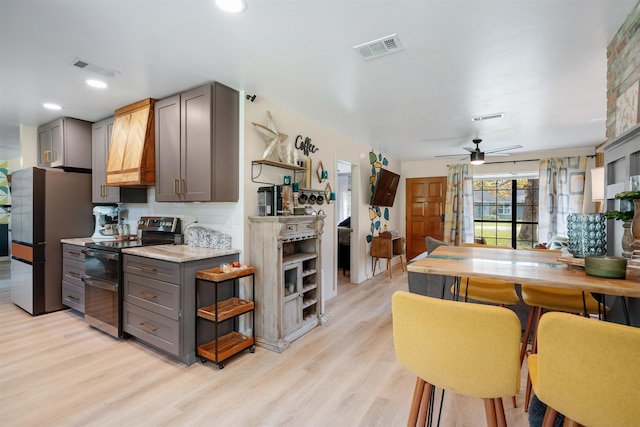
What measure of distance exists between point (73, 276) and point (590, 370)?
14.5ft

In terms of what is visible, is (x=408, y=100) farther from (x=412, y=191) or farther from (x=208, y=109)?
(x=412, y=191)

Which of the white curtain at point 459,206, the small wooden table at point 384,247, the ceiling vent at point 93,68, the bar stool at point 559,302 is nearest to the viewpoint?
the bar stool at point 559,302

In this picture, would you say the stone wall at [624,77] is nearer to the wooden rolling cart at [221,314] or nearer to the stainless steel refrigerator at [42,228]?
the wooden rolling cart at [221,314]

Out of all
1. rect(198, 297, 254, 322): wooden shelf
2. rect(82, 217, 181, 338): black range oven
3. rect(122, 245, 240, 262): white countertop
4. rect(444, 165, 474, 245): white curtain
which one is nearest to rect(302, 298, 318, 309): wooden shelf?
rect(198, 297, 254, 322): wooden shelf

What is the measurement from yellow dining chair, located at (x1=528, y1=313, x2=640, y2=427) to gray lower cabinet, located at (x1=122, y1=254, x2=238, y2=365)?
2268 millimetres

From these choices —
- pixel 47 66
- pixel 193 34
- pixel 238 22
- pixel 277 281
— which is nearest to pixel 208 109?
pixel 193 34

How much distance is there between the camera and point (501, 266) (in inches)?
57.2

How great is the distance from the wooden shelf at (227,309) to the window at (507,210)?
5.59m

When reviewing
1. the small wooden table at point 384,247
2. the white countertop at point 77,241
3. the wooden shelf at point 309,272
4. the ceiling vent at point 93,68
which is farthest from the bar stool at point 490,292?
the white countertop at point 77,241

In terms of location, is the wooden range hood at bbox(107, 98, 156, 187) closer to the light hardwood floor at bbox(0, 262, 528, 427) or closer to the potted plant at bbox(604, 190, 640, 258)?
the light hardwood floor at bbox(0, 262, 528, 427)

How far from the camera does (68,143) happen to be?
11.9ft

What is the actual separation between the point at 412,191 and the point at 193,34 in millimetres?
5835

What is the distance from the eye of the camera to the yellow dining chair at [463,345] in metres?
1.02

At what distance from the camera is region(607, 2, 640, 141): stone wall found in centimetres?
156
